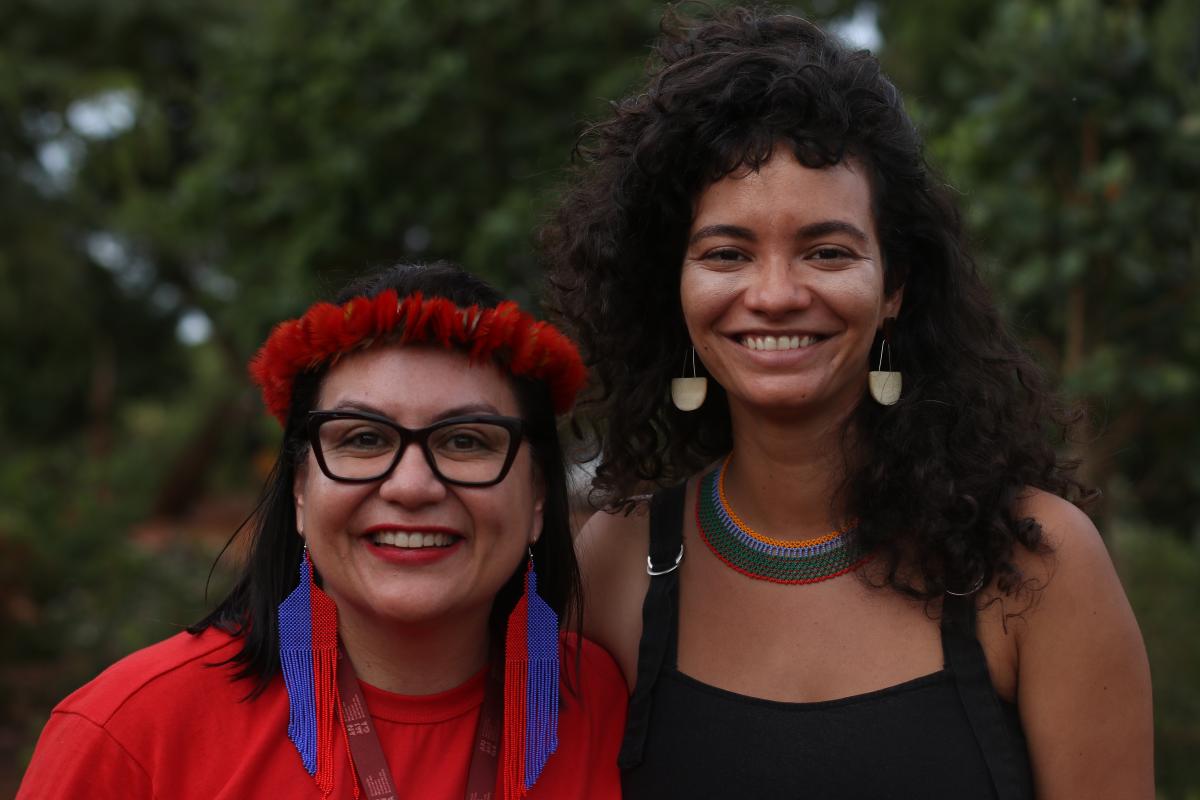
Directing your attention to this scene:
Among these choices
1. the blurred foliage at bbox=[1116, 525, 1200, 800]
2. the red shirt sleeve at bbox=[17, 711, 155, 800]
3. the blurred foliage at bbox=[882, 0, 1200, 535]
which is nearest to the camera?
the red shirt sleeve at bbox=[17, 711, 155, 800]

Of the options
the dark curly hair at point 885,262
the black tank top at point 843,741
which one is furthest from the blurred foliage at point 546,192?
the black tank top at point 843,741

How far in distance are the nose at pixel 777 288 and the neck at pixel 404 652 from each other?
888 mm

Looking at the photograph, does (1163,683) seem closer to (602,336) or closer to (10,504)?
(602,336)

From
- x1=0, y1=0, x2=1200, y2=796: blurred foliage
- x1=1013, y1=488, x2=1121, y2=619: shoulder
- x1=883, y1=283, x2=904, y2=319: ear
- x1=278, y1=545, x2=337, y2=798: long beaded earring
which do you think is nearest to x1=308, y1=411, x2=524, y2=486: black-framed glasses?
x1=278, y1=545, x2=337, y2=798: long beaded earring

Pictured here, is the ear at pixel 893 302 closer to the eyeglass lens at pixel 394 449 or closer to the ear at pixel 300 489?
the eyeglass lens at pixel 394 449

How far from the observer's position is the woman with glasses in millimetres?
2406

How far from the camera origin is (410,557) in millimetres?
2457

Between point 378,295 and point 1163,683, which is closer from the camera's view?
point 378,295

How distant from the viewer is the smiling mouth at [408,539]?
A: 2.47 m

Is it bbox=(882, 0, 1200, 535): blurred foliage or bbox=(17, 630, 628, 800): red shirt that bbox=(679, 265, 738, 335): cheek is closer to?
bbox=(17, 630, 628, 800): red shirt

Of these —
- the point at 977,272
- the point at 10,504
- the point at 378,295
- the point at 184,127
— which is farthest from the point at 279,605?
the point at 184,127

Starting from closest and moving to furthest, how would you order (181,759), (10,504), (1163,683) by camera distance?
(181,759) → (1163,683) → (10,504)

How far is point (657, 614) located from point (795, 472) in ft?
1.45

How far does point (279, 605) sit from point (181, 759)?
1.25 feet
